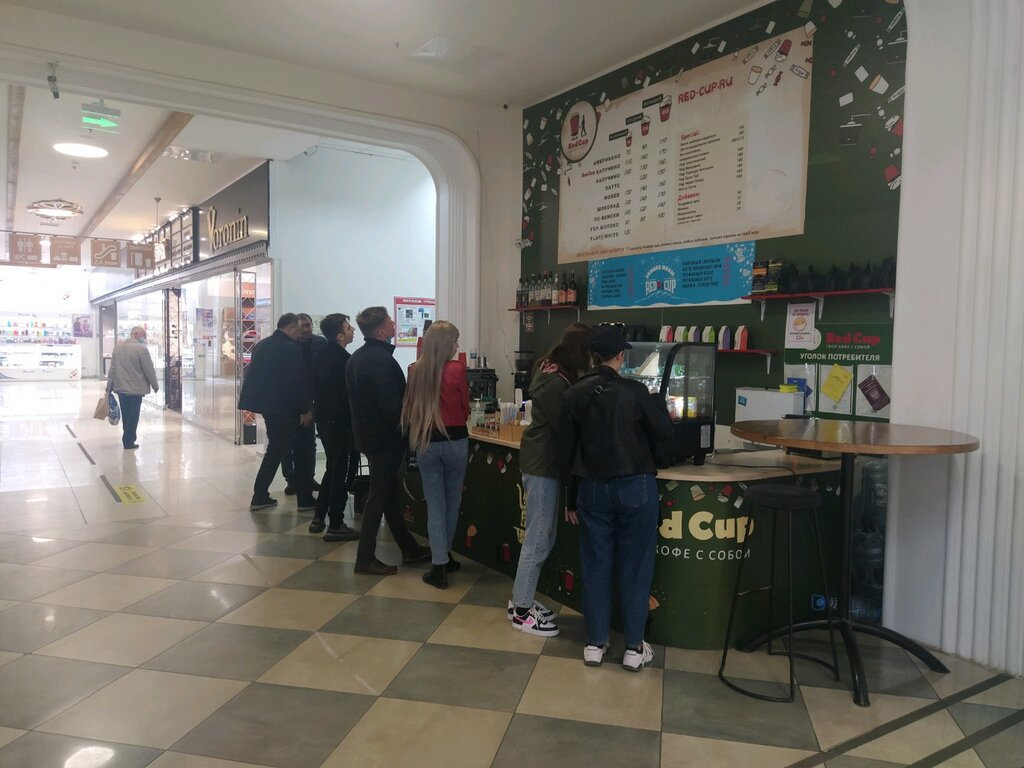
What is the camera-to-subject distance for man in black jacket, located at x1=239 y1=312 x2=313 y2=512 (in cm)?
582

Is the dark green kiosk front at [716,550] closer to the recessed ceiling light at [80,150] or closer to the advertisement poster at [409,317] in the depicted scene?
the advertisement poster at [409,317]

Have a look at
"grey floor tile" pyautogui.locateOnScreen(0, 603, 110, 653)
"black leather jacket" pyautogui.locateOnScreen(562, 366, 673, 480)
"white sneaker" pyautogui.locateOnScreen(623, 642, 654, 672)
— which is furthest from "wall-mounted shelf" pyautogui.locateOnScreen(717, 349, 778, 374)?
"grey floor tile" pyautogui.locateOnScreen(0, 603, 110, 653)

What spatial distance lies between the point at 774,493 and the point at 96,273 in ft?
72.9

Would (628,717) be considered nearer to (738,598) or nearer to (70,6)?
(738,598)

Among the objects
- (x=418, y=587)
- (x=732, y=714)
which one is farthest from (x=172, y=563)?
(x=732, y=714)

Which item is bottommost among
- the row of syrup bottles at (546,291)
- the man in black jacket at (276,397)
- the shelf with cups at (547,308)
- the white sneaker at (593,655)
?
the white sneaker at (593,655)

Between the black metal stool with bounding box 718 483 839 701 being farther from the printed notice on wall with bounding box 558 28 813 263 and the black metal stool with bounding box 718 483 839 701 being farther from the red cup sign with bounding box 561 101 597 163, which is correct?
the red cup sign with bounding box 561 101 597 163

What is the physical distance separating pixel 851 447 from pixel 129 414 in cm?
880

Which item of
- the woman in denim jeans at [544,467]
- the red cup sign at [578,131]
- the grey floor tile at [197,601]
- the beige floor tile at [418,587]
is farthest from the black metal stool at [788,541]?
the red cup sign at [578,131]

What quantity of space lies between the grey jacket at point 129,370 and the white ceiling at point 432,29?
5.26 meters

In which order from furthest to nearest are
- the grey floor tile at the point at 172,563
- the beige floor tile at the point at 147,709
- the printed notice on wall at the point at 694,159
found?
the grey floor tile at the point at 172,563 → the printed notice on wall at the point at 694,159 → the beige floor tile at the point at 147,709

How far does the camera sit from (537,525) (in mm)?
3418

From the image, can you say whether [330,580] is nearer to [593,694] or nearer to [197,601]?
[197,601]

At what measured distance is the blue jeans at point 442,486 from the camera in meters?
3.97
